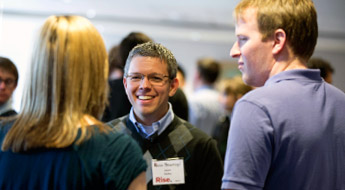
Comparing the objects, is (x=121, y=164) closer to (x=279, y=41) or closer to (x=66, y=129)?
(x=66, y=129)

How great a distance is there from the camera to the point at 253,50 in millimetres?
1253

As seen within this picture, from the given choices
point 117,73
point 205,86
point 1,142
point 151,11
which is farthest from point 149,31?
point 1,142

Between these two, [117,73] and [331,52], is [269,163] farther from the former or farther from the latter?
[331,52]

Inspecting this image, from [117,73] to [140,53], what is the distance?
102 cm

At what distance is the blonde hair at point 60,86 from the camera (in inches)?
44.2

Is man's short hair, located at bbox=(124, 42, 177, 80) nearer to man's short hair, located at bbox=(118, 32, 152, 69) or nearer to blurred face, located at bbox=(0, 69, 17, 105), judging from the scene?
man's short hair, located at bbox=(118, 32, 152, 69)

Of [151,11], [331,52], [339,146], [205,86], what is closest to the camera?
[339,146]

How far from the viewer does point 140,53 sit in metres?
1.66

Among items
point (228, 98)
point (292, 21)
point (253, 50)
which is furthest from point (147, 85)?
point (228, 98)

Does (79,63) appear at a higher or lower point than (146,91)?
higher

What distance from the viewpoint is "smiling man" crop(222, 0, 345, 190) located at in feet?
3.67

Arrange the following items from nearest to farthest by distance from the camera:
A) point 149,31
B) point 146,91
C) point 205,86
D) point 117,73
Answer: point 146,91 → point 117,73 → point 205,86 → point 149,31

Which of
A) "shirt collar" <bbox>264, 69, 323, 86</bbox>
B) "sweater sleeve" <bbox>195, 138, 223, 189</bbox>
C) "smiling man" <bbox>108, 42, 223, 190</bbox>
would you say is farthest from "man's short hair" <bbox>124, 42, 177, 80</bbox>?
"shirt collar" <bbox>264, 69, 323, 86</bbox>

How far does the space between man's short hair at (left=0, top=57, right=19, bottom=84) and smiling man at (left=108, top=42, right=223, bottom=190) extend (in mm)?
564
